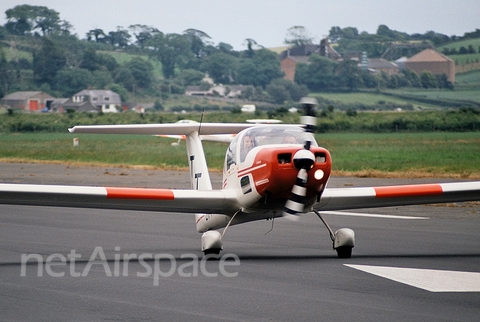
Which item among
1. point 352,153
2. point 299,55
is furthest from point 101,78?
point 352,153

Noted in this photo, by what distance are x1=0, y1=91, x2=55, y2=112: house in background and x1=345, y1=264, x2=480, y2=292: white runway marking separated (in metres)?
85.2

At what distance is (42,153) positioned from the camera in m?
47.7

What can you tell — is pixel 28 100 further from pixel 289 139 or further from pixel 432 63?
pixel 289 139

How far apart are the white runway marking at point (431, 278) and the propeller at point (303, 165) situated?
1113 millimetres

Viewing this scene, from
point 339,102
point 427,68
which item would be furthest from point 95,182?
point 427,68

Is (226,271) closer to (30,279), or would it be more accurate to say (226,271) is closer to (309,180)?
(309,180)

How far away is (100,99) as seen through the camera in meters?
106

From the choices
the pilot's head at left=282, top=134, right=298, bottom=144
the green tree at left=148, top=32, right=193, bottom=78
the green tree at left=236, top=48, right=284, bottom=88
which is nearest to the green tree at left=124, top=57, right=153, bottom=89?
the green tree at left=148, top=32, right=193, bottom=78

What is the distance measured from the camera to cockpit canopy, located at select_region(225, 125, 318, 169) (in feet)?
36.3

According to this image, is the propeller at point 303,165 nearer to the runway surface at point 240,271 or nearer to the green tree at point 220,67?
the runway surface at point 240,271

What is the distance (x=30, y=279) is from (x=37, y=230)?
5.94 meters

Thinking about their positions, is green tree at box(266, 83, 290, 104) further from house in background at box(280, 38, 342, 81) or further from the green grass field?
the green grass field

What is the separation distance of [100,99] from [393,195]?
95998mm

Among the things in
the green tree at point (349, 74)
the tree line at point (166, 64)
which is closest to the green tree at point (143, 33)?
the tree line at point (166, 64)
